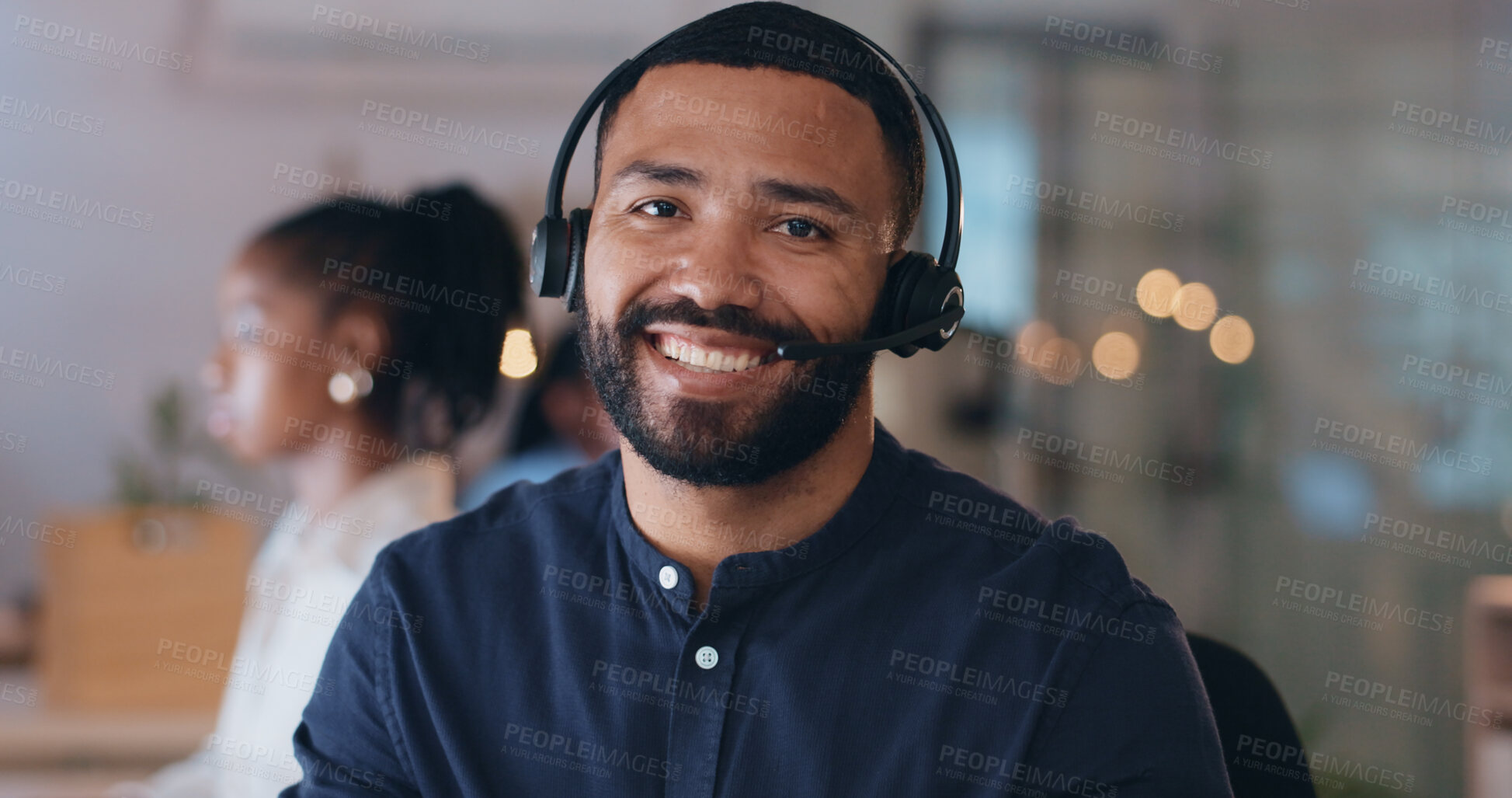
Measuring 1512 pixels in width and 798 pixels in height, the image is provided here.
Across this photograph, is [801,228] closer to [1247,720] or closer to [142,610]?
[1247,720]

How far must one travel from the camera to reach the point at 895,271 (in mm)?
1052

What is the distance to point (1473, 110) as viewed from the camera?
2.74m

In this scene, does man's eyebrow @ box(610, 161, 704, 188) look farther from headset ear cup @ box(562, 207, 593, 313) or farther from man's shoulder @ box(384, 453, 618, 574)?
man's shoulder @ box(384, 453, 618, 574)

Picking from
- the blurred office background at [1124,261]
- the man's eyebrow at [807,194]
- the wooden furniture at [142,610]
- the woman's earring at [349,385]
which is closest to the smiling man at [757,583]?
the man's eyebrow at [807,194]

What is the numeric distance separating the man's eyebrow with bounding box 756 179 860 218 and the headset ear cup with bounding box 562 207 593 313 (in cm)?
21

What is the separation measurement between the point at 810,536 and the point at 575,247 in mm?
377

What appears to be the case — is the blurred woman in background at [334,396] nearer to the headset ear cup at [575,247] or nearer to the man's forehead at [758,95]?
the headset ear cup at [575,247]

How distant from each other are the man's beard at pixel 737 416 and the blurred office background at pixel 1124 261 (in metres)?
2.03

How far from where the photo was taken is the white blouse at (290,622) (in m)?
1.47

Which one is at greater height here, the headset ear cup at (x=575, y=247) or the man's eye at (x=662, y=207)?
the man's eye at (x=662, y=207)

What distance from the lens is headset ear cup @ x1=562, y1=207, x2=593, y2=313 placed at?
1.09 m

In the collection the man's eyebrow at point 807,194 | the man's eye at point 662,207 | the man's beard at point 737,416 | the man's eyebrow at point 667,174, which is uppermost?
the man's eyebrow at point 667,174

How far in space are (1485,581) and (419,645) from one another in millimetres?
2641

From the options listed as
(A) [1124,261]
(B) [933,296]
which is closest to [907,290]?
(B) [933,296]
